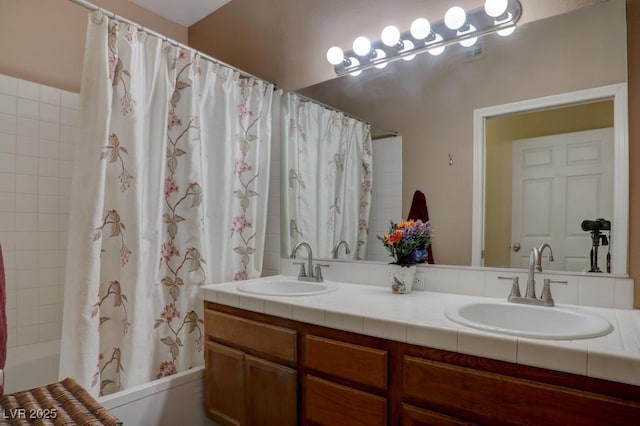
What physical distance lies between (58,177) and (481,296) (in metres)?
2.54

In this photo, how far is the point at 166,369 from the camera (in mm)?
1893

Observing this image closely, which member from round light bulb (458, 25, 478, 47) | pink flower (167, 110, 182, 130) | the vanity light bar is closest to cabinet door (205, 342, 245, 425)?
pink flower (167, 110, 182, 130)

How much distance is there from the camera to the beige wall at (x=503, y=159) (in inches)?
57.9

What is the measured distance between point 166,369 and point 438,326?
57.4 inches

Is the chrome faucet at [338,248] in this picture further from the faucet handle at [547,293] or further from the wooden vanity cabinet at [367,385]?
the faucet handle at [547,293]

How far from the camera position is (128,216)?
170 cm

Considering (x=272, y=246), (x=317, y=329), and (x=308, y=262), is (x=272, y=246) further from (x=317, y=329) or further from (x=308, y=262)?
(x=317, y=329)

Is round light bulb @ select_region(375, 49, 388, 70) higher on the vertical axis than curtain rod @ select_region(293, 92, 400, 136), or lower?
higher

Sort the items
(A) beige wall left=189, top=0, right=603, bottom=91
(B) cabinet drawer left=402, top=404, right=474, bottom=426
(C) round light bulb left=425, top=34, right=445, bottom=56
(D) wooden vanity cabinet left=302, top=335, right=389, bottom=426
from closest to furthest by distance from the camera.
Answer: (B) cabinet drawer left=402, top=404, right=474, bottom=426 → (D) wooden vanity cabinet left=302, top=335, right=389, bottom=426 → (C) round light bulb left=425, top=34, right=445, bottom=56 → (A) beige wall left=189, top=0, right=603, bottom=91

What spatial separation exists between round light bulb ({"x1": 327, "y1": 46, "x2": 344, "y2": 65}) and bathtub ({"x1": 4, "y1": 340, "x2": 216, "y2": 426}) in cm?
183

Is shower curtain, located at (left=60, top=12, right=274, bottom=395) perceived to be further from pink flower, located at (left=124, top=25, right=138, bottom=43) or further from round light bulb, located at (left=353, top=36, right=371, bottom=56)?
round light bulb, located at (left=353, top=36, right=371, bottom=56)

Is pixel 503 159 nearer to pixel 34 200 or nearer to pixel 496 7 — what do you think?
pixel 496 7

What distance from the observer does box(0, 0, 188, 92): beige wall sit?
84.1 inches

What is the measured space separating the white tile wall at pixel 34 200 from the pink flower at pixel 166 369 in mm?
924
